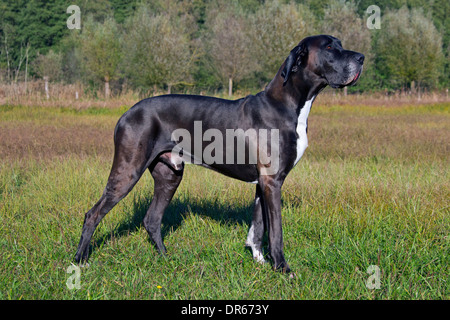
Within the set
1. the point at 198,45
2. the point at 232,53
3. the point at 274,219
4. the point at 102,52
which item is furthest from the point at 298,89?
the point at 198,45

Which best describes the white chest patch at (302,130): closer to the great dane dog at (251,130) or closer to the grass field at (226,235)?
the great dane dog at (251,130)

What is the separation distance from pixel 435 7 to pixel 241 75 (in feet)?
133

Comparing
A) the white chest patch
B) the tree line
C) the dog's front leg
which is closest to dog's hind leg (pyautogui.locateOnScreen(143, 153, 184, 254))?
the dog's front leg

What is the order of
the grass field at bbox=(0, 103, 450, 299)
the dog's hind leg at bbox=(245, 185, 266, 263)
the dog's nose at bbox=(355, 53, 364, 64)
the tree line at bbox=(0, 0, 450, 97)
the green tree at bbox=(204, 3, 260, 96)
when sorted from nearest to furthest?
the grass field at bbox=(0, 103, 450, 299) → the dog's nose at bbox=(355, 53, 364, 64) → the dog's hind leg at bbox=(245, 185, 266, 263) → the tree line at bbox=(0, 0, 450, 97) → the green tree at bbox=(204, 3, 260, 96)

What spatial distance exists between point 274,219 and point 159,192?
47.5 inches

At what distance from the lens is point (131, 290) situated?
3078mm

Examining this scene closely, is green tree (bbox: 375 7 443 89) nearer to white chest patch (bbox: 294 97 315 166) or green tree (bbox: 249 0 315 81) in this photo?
green tree (bbox: 249 0 315 81)

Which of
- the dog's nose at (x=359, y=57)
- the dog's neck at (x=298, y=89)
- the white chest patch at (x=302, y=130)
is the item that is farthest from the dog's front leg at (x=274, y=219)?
the dog's nose at (x=359, y=57)

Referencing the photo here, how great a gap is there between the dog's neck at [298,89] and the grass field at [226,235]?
123 cm

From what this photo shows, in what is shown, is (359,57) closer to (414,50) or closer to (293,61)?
(293,61)

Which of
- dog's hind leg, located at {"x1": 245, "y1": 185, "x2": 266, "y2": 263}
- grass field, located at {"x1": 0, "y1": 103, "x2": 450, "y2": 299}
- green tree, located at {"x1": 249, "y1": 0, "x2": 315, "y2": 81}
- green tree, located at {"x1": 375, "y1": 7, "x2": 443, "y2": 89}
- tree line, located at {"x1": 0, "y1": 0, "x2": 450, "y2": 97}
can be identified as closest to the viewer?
grass field, located at {"x1": 0, "y1": 103, "x2": 450, "y2": 299}

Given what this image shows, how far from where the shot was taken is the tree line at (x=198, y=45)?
1161 inches

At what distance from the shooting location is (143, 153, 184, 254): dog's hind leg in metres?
4.09
